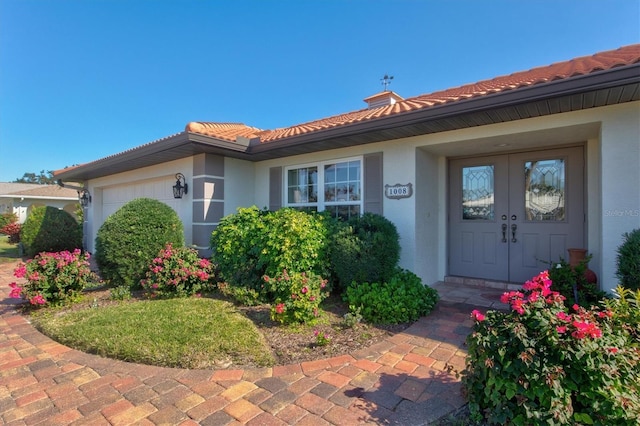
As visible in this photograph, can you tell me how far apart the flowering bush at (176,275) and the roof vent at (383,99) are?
641 centimetres

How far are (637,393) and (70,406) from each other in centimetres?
365

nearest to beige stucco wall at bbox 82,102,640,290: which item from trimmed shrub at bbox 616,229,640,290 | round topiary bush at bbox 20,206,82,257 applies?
trimmed shrub at bbox 616,229,640,290

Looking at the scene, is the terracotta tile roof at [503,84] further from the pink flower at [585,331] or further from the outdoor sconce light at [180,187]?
the pink flower at [585,331]

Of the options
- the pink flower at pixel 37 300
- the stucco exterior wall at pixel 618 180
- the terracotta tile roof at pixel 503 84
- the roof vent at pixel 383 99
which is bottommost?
the pink flower at pixel 37 300

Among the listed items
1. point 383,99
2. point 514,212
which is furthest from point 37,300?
point 383,99

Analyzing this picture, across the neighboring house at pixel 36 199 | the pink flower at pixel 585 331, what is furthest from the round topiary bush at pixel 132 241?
the neighboring house at pixel 36 199

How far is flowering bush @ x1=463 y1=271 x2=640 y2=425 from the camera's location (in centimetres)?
165

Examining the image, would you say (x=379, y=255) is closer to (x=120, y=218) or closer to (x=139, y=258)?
(x=139, y=258)

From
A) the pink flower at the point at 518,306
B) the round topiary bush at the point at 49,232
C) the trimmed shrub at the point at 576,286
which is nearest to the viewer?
the pink flower at the point at 518,306

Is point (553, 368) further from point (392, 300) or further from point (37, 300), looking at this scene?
point (37, 300)

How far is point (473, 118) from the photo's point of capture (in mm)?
4320

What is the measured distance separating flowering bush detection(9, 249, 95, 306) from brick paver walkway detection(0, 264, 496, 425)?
1545mm

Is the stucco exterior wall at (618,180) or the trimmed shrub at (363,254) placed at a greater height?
the stucco exterior wall at (618,180)

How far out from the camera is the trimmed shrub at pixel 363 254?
450 centimetres
